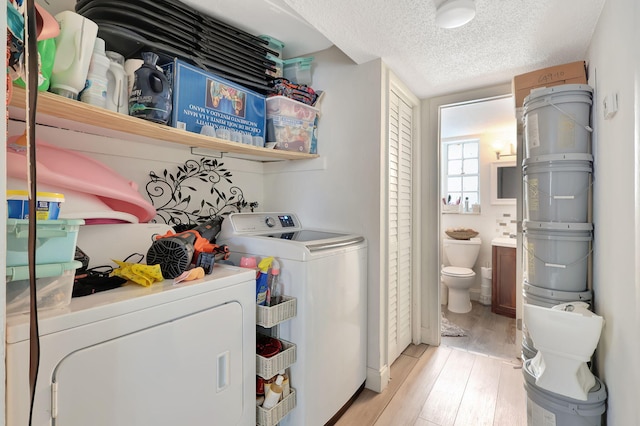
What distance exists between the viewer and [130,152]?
→ 1.53 meters

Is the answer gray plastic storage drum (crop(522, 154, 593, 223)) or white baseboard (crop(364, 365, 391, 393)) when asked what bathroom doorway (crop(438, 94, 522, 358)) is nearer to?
white baseboard (crop(364, 365, 391, 393))

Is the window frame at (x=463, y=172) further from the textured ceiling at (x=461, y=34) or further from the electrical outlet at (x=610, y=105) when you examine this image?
the electrical outlet at (x=610, y=105)

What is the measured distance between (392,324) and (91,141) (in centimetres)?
215

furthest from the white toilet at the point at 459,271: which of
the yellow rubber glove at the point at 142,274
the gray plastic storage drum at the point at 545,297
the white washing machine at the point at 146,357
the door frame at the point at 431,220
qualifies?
the yellow rubber glove at the point at 142,274

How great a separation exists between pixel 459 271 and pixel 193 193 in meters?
3.02

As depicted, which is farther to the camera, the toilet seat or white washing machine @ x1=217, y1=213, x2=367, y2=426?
the toilet seat

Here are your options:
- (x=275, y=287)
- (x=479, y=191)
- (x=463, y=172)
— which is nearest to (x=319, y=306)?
(x=275, y=287)

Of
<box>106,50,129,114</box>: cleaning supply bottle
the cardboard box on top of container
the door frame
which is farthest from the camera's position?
the door frame

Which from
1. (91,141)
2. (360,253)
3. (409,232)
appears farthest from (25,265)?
(409,232)

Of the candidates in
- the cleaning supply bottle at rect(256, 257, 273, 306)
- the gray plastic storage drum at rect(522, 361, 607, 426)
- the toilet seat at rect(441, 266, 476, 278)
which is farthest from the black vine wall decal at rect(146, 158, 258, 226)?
the toilet seat at rect(441, 266, 476, 278)

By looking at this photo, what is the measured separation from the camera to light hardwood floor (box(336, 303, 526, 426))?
170cm

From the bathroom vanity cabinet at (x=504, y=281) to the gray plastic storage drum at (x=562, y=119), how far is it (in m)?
2.08

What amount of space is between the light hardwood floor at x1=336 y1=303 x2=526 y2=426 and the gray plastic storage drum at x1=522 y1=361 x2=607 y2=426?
0.48 meters

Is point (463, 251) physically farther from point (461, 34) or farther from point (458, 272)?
point (461, 34)
